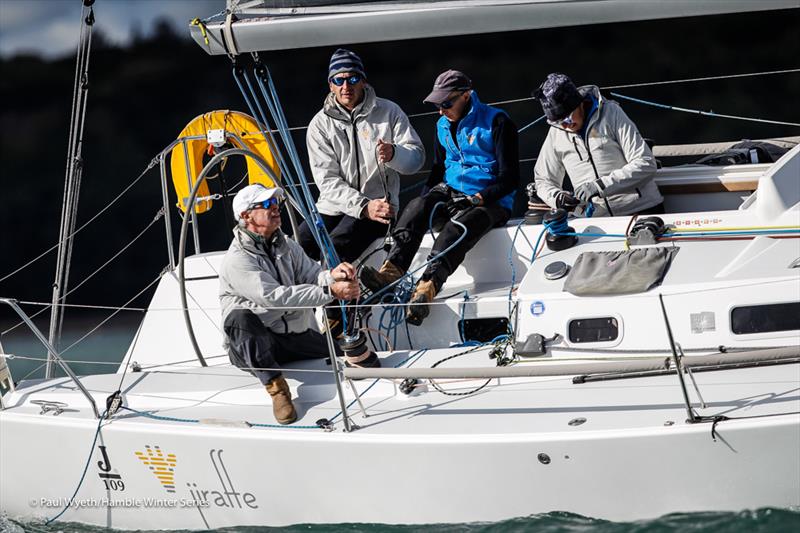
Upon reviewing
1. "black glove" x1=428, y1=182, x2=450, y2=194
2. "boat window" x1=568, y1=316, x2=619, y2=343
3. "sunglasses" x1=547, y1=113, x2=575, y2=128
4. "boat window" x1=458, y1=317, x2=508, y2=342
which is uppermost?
"sunglasses" x1=547, y1=113, x2=575, y2=128

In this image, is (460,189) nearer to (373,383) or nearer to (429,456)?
(373,383)

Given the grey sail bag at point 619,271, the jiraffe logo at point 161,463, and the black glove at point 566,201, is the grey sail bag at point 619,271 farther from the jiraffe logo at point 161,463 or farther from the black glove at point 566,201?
the jiraffe logo at point 161,463

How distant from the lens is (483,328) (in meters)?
4.59

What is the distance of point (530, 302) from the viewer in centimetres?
415

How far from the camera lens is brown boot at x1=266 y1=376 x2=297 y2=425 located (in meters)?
4.08

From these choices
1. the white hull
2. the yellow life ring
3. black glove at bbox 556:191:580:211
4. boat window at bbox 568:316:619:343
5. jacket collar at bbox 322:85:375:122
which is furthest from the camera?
the yellow life ring

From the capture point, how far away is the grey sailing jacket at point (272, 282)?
412cm

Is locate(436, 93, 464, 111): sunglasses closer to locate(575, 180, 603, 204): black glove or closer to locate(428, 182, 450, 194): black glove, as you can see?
locate(428, 182, 450, 194): black glove

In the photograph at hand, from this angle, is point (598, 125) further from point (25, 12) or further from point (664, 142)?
point (25, 12)

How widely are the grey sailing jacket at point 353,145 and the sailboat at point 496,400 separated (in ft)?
1.82

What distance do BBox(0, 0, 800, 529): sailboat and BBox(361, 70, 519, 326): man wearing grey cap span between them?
158 mm

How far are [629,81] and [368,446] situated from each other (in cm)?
1013

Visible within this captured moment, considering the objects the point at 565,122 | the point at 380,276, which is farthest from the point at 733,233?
the point at 380,276

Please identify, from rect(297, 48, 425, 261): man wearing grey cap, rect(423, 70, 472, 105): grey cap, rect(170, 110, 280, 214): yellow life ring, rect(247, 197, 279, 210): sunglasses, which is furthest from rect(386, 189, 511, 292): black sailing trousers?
rect(170, 110, 280, 214): yellow life ring
